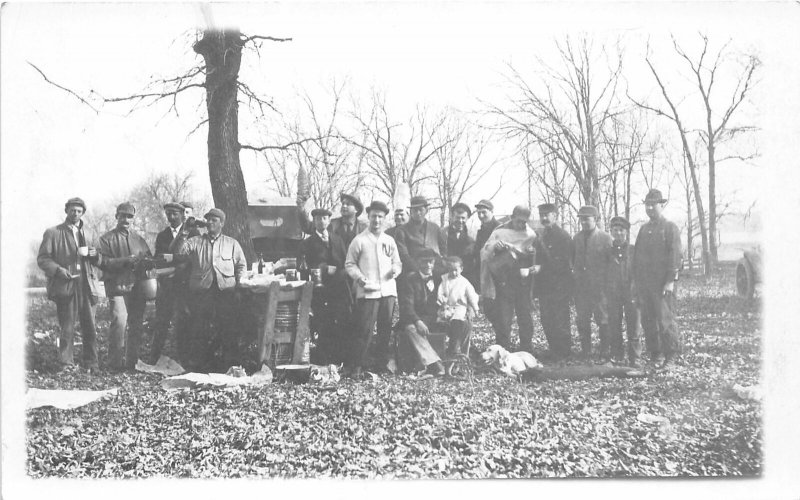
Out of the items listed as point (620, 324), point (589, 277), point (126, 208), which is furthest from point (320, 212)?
point (620, 324)

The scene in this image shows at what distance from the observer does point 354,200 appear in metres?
5.20

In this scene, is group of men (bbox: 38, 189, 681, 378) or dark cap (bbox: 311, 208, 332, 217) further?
dark cap (bbox: 311, 208, 332, 217)

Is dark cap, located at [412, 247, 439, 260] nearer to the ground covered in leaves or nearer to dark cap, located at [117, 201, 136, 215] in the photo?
the ground covered in leaves

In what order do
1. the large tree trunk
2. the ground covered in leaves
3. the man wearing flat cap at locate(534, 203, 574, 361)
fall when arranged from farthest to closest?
the large tree trunk → the man wearing flat cap at locate(534, 203, 574, 361) → the ground covered in leaves

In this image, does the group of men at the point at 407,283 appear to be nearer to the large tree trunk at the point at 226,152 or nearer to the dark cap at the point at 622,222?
the dark cap at the point at 622,222

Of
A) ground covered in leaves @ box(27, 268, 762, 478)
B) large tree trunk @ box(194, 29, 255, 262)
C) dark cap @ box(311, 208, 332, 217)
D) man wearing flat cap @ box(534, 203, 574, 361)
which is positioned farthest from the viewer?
dark cap @ box(311, 208, 332, 217)

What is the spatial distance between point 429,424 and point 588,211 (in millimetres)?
2078

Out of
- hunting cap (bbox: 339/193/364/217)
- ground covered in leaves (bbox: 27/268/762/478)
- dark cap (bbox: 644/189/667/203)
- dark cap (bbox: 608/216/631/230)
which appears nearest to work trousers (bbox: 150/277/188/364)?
ground covered in leaves (bbox: 27/268/762/478)

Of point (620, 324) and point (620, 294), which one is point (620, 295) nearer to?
point (620, 294)

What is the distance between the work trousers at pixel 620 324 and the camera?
4.97m

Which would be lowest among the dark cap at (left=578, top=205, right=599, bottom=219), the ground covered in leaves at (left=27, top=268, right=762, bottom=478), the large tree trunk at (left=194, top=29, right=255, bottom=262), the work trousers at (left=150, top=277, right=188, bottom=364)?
the ground covered in leaves at (left=27, top=268, right=762, bottom=478)

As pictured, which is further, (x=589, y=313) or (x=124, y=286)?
(x=124, y=286)

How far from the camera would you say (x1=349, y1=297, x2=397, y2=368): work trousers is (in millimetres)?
5062

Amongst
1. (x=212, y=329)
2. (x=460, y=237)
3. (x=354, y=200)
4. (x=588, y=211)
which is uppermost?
(x=354, y=200)
